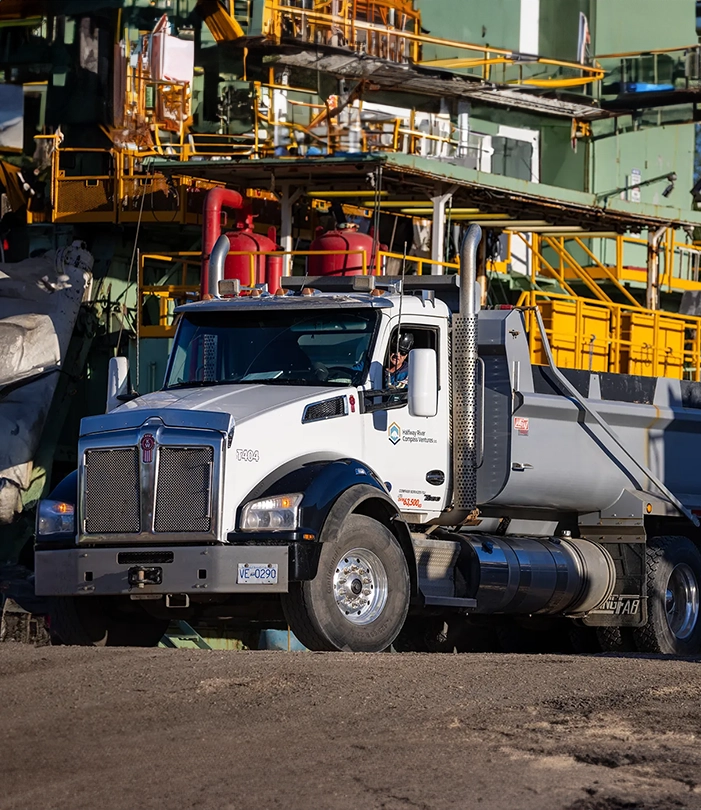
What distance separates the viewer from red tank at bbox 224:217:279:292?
821 inches

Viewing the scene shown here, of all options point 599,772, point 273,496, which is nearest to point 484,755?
point 599,772

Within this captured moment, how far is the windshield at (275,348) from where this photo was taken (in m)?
12.7

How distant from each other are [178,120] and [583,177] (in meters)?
10.7

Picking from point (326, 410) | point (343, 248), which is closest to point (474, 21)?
point (343, 248)

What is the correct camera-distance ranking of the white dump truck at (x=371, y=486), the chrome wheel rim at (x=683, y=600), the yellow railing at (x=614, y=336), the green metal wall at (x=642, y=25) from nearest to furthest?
the white dump truck at (x=371, y=486)
the chrome wheel rim at (x=683, y=600)
the yellow railing at (x=614, y=336)
the green metal wall at (x=642, y=25)

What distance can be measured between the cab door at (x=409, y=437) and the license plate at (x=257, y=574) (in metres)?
1.62

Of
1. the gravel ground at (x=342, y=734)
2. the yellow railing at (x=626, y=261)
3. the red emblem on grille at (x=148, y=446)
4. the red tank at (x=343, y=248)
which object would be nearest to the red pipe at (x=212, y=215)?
the red tank at (x=343, y=248)

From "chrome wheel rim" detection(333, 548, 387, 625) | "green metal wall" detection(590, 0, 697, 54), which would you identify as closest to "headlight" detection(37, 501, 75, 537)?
"chrome wheel rim" detection(333, 548, 387, 625)

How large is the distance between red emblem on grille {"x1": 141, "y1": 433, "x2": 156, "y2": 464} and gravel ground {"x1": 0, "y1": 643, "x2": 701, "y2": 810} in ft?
5.75

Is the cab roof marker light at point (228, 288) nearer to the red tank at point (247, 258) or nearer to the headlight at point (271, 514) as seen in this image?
the headlight at point (271, 514)

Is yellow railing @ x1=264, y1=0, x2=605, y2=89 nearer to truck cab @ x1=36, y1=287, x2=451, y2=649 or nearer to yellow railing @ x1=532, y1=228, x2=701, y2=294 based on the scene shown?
yellow railing @ x1=532, y1=228, x2=701, y2=294

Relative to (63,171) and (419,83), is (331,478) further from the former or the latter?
(419,83)

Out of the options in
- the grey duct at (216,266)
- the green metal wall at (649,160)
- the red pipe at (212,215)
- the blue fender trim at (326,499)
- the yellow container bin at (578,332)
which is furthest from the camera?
the green metal wall at (649,160)

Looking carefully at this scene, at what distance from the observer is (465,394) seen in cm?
1344
